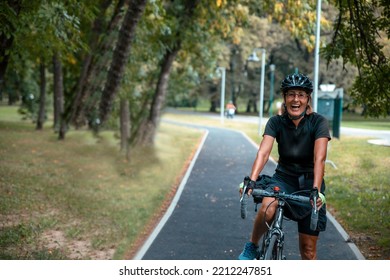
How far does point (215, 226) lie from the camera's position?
6.32 metres

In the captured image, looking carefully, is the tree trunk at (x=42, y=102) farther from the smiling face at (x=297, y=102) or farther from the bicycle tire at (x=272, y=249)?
the bicycle tire at (x=272, y=249)

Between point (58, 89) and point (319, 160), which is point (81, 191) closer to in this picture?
point (319, 160)

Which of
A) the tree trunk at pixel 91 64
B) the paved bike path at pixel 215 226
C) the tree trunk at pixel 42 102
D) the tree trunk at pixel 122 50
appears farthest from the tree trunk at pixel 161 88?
the tree trunk at pixel 42 102

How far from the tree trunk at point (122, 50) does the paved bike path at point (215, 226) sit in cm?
211

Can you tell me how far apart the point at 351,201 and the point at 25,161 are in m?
8.02

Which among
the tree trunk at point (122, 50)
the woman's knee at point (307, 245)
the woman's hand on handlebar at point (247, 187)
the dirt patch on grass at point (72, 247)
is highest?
the tree trunk at point (122, 50)

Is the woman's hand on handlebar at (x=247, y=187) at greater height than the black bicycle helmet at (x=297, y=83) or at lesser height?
lesser

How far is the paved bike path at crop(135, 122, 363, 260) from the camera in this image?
4922 mm

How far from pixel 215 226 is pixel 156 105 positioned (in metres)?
9.09

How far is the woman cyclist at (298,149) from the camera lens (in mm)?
3688

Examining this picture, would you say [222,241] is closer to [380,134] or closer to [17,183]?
[380,134]

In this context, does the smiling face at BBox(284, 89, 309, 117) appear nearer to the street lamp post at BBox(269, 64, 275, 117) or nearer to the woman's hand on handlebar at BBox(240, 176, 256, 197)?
the woman's hand on handlebar at BBox(240, 176, 256, 197)

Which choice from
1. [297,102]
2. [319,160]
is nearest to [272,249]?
[319,160]
